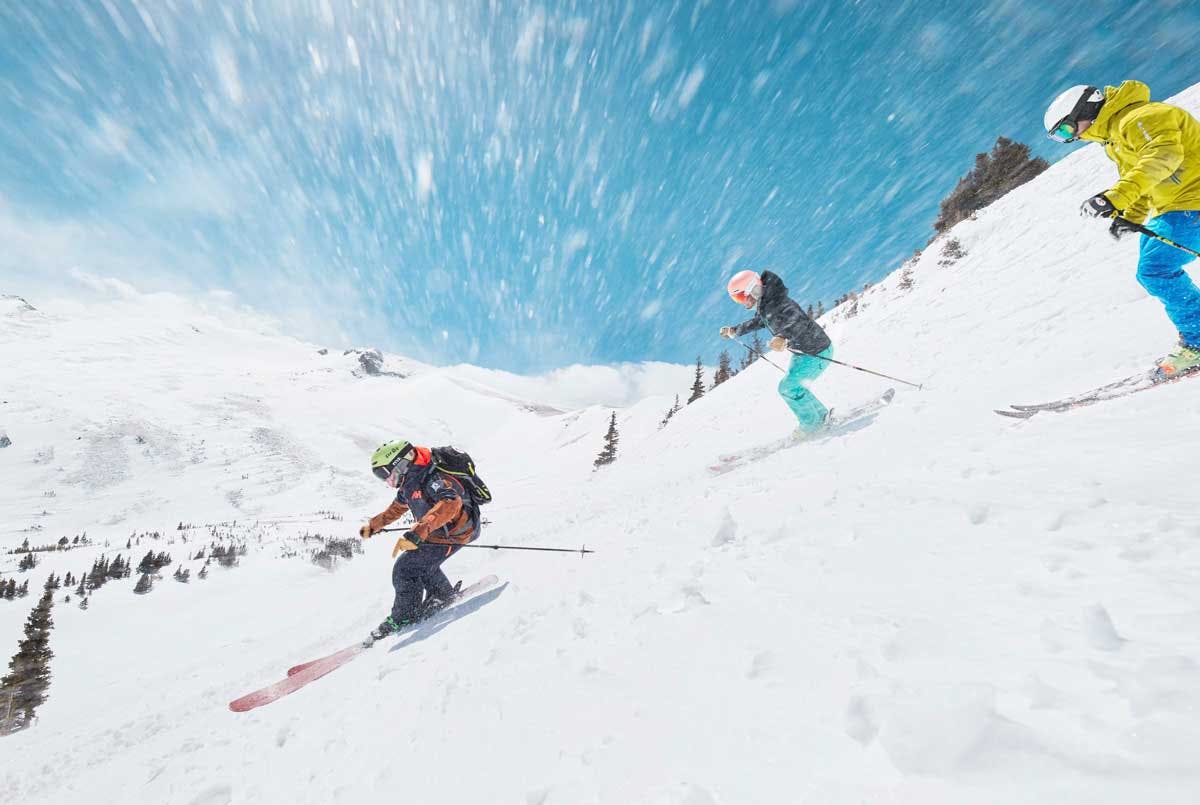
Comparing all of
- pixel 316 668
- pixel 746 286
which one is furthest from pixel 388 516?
pixel 746 286

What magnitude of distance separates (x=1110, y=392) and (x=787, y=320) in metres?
4.46

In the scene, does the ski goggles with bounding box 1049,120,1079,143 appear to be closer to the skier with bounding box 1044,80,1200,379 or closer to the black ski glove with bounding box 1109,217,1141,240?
the skier with bounding box 1044,80,1200,379

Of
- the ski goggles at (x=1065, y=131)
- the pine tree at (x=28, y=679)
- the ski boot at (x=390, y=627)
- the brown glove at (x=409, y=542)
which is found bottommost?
the ski boot at (x=390, y=627)

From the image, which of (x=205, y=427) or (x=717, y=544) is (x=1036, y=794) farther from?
(x=205, y=427)

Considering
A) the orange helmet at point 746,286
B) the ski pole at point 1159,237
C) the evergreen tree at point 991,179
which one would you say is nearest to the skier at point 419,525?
the orange helmet at point 746,286

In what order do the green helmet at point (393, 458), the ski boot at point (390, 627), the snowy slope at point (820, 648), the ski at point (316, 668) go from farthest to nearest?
the green helmet at point (393, 458) → the ski boot at point (390, 627) → the ski at point (316, 668) → the snowy slope at point (820, 648)

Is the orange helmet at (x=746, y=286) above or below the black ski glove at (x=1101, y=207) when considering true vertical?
above

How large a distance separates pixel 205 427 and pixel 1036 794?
94.7 meters

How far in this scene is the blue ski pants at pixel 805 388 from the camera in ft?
28.2

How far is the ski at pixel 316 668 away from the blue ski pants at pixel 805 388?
246 inches

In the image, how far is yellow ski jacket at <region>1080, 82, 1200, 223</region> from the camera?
14.3 ft

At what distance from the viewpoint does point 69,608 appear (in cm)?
1788

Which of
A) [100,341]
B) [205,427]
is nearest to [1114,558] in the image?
[205,427]

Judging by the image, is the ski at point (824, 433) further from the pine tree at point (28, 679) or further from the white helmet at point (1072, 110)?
the pine tree at point (28, 679)
